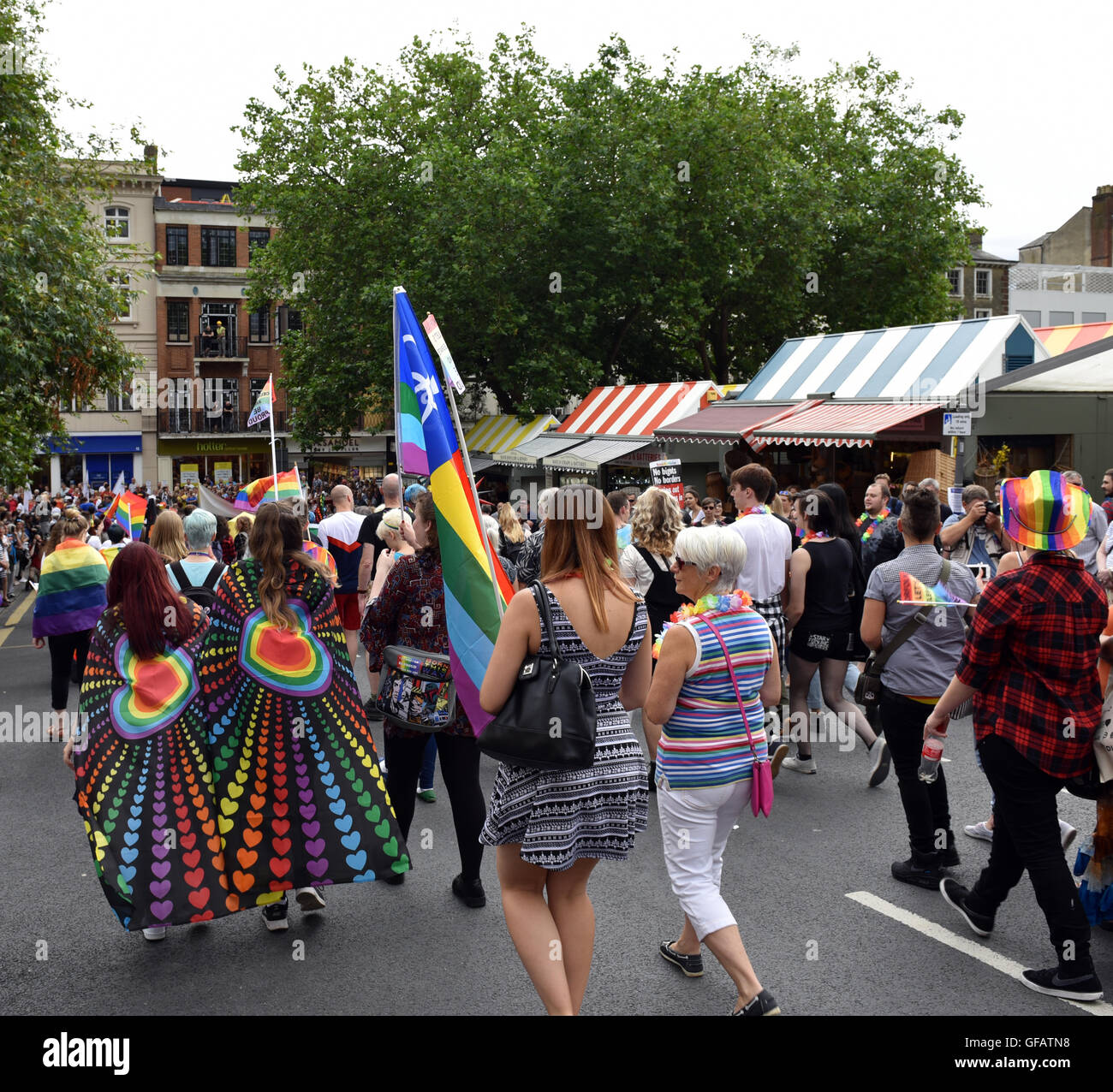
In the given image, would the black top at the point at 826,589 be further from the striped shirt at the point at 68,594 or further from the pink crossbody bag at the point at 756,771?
the striped shirt at the point at 68,594

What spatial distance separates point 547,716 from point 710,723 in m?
0.75

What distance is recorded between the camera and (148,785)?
14.1 feet

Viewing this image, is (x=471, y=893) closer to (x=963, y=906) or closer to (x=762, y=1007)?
(x=762, y=1007)

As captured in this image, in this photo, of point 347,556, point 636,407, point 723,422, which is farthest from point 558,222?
point 347,556

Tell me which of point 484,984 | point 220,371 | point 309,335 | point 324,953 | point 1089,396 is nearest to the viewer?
point 484,984

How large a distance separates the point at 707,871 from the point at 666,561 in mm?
2805

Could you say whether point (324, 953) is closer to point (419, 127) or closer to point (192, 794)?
point (192, 794)

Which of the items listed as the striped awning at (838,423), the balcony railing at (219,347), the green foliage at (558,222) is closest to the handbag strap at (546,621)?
the striped awning at (838,423)

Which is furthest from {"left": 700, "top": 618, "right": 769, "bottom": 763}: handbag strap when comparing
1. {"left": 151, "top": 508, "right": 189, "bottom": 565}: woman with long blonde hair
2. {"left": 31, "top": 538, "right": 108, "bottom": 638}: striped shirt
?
{"left": 31, "top": 538, "right": 108, "bottom": 638}: striped shirt

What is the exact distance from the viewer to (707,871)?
3740 millimetres

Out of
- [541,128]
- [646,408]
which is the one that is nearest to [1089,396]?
[646,408]

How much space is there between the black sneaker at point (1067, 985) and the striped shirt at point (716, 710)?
4.41 feet

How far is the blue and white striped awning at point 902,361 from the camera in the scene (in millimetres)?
16641
